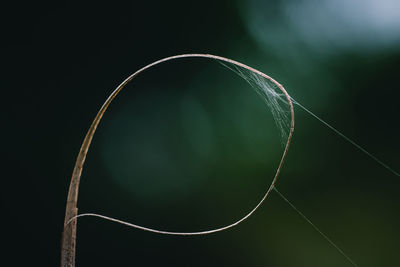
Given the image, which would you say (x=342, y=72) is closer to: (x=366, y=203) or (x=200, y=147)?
(x=366, y=203)

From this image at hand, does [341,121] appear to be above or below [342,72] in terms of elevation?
below

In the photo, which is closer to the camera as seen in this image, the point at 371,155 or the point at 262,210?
the point at 371,155

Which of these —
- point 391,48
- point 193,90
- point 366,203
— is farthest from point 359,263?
point 193,90

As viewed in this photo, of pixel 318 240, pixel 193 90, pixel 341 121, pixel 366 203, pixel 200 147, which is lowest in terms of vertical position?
pixel 318 240

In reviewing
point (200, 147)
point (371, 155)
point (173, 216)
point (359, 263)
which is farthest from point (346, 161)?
point (173, 216)

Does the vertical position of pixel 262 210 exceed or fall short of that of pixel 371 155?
it falls short

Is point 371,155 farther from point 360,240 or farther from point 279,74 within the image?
point 279,74

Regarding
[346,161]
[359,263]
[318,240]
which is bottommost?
[359,263]

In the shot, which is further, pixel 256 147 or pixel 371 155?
pixel 256 147
